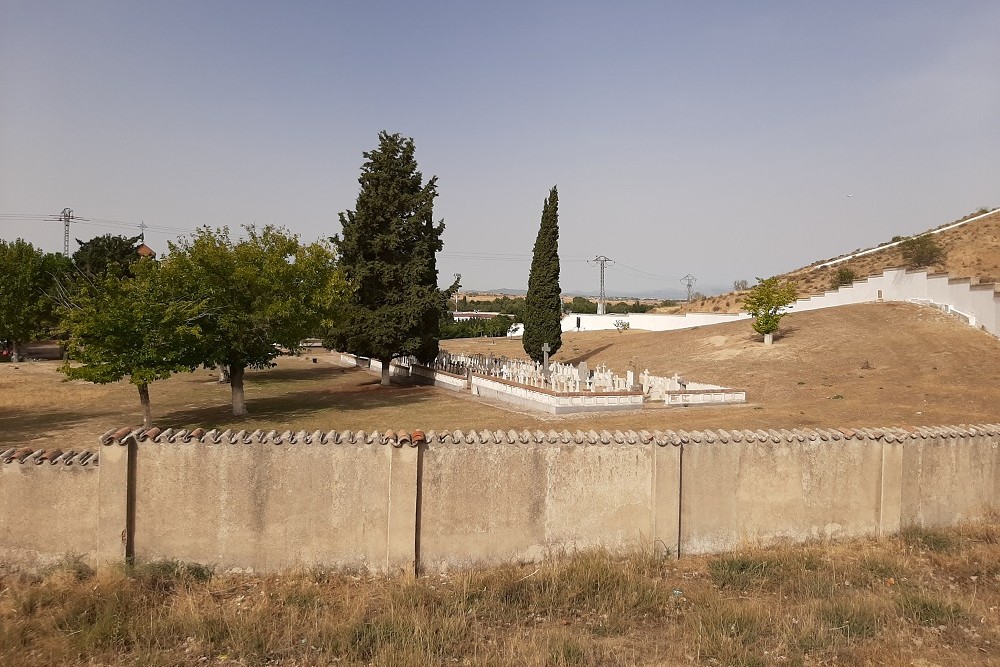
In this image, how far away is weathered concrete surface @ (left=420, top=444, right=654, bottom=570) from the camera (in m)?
8.73

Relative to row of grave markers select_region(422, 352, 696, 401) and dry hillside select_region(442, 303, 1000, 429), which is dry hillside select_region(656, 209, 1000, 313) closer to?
dry hillside select_region(442, 303, 1000, 429)

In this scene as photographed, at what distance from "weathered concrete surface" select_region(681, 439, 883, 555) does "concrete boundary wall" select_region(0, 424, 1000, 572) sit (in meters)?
0.03

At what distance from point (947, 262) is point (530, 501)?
195ft

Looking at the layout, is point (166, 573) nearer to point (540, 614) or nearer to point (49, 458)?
point (49, 458)

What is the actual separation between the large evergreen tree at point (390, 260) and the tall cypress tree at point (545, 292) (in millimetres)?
5686

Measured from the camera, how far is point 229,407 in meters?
25.4

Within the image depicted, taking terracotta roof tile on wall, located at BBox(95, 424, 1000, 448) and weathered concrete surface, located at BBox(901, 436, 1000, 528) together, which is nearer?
terracotta roof tile on wall, located at BBox(95, 424, 1000, 448)

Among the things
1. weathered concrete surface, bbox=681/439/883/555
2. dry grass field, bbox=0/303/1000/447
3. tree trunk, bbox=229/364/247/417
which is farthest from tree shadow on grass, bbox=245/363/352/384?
weathered concrete surface, bbox=681/439/883/555

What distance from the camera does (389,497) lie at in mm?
8555

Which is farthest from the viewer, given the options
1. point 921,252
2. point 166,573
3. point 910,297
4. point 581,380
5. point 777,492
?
point 921,252

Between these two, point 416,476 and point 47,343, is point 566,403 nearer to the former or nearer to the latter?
point 416,476

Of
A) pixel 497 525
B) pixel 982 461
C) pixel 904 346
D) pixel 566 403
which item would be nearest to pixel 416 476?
pixel 497 525

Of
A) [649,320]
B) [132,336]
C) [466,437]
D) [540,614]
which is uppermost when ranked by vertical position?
[649,320]

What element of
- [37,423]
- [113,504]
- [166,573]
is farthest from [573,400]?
[37,423]
